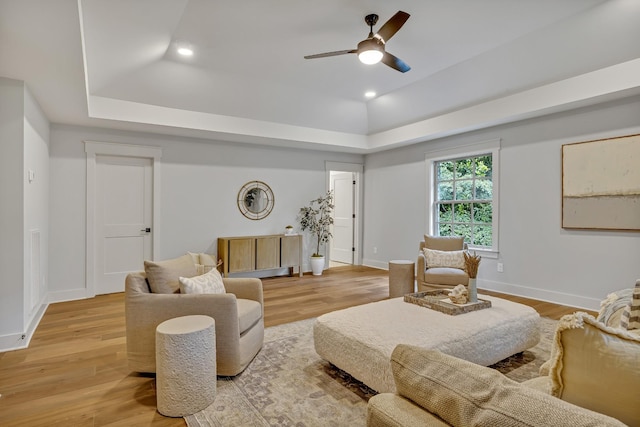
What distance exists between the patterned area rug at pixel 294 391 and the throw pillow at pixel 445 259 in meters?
1.51

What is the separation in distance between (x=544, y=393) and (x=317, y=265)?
565 centimetres

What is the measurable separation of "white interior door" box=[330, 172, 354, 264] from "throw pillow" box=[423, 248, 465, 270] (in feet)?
10.2

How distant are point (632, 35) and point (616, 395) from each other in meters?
3.95

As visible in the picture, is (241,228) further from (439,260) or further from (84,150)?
(439,260)

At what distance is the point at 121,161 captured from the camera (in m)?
5.09

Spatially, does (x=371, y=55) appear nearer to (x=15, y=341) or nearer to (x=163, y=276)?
(x=163, y=276)

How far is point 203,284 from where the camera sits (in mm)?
2609

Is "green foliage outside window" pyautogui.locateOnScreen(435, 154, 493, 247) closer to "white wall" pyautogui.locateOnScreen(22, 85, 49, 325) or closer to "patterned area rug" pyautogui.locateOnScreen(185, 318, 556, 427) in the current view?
"patterned area rug" pyautogui.locateOnScreen(185, 318, 556, 427)

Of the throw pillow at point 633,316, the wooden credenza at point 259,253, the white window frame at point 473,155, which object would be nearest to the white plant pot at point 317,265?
the wooden credenza at point 259,253

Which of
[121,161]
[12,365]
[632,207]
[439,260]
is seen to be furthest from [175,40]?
[632,207]

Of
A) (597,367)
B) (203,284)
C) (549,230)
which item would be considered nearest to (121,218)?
(203,284)

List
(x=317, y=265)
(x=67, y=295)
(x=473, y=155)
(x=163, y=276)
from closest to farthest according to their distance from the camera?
(x=163, y=276), (x=67, y=295), (x=473, y=155), (x=317, y=265)

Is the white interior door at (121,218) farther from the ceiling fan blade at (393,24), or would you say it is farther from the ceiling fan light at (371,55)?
the ceiling fan blade at (393,24)

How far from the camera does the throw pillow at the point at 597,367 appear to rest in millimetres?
812
